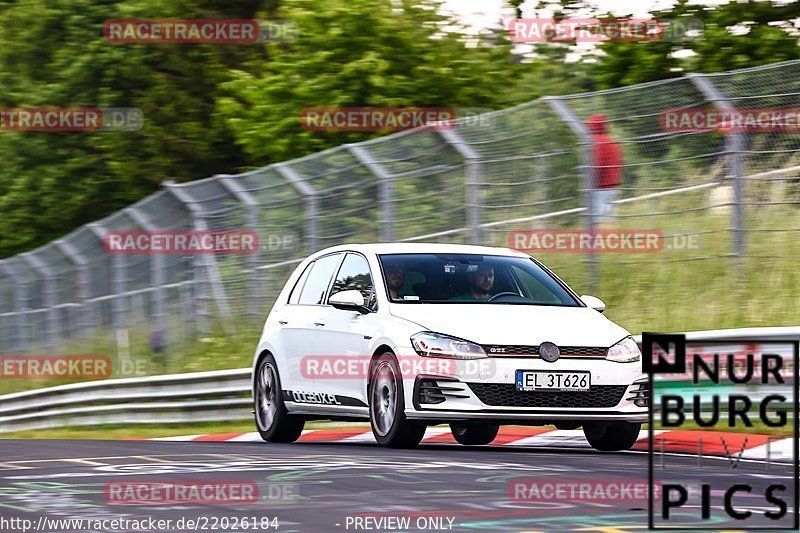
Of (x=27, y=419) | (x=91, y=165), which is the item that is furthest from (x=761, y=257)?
(x=91, y=165)

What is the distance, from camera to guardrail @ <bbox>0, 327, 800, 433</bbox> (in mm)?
17875

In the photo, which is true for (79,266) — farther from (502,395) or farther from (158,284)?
(502,395)

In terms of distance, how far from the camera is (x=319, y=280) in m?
13.5

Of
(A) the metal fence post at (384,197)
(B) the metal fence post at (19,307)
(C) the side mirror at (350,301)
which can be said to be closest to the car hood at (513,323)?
(C) the side mirror at (350,301)

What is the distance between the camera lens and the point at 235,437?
51.1ft

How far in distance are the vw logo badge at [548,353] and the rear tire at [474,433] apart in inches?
81.2

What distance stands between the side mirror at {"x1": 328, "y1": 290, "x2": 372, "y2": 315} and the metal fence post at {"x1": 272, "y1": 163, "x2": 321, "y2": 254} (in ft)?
25.4

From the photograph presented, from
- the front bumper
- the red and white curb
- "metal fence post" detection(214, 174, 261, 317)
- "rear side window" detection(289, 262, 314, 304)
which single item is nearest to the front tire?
the front bumper

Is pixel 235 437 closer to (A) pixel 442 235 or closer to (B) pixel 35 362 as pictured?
(A) pixel 442 235

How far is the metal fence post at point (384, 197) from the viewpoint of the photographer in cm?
1820

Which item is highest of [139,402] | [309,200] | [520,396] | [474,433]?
[309,200]

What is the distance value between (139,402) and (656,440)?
1008cm

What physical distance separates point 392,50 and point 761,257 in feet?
48.7

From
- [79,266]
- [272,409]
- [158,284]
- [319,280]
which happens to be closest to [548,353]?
[319,280]
